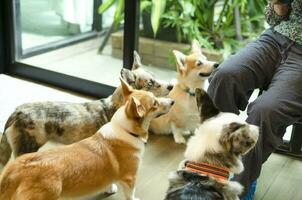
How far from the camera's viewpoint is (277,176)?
238cm

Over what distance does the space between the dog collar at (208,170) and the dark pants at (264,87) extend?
0.79 ft

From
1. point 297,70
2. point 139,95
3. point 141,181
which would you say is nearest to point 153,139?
point 141,181

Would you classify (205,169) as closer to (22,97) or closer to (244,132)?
(244,132)

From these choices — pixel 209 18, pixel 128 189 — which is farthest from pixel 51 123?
pixel 209 18

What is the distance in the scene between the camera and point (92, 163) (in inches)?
73.7

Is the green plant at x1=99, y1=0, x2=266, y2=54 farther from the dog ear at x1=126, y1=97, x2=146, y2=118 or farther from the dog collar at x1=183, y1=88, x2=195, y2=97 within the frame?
the dog ear at x1=126, y1=97, x2=146, y2=118

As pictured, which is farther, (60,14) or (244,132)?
(60,14)

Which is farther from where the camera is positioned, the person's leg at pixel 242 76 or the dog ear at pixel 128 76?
the dog ear at pixel 128 76

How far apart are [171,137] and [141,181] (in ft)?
1.98

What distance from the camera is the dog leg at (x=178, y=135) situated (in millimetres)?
2736

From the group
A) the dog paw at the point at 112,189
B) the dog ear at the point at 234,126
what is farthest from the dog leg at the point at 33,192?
the dog ear at the point at 234,126

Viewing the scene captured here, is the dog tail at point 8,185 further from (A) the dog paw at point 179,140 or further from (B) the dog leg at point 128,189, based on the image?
(A) the dog paw at point 179,140

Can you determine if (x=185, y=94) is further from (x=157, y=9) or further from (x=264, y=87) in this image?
(x=157, y=9)

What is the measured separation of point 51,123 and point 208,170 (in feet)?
3.30
